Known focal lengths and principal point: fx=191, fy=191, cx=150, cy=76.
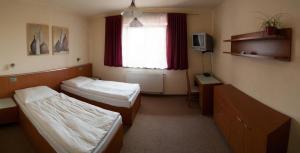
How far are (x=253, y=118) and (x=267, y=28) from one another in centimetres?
98

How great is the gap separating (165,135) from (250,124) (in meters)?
1.52

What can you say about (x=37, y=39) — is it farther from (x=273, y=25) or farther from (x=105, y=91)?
(x=273, y=25)

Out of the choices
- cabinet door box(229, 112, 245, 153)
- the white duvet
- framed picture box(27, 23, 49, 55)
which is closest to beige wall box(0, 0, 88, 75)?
framed picture box(27, 23, 49, 55)

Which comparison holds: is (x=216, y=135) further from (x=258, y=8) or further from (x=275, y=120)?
(x=258, y=8)

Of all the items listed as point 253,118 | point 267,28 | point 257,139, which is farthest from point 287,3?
point 257,139

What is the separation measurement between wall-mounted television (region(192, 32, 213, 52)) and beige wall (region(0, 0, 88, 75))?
3344 mm

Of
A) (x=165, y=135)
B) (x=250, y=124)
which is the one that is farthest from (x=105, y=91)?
(x=250, y=124)

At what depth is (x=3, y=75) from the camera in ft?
11.8

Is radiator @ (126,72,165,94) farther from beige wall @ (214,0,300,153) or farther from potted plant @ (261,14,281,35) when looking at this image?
potted plant @ (261,14,281,35)

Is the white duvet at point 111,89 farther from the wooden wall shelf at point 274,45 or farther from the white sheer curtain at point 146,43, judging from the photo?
the wooden wall shelf at point 274,45

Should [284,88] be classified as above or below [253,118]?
above

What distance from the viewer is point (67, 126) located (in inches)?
94.7

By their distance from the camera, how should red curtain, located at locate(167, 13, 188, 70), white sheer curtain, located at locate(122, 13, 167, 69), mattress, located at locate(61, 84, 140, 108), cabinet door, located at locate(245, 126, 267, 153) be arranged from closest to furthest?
cabinet door, located at locate(245, 126, 267, 153) → mattress, located at locate(61, 84, 140, 108) → red curtain, located at locate(167, 13, 188, 70) → white sheer curtain, located at locate(122, 13, 167, 69)

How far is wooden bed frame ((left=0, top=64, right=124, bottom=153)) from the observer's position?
2.44 m
